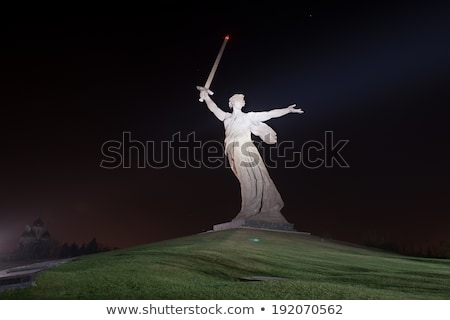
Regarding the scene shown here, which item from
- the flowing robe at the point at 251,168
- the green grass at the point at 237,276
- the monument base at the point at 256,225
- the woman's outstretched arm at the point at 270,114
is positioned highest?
Answer: the woman's outstretched arm at the point at 270,114

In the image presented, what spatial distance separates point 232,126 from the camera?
19.7m

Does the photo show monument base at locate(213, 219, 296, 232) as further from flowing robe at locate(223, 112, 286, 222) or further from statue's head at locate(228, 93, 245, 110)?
statue's head at locate(228, 93, 245, 110)

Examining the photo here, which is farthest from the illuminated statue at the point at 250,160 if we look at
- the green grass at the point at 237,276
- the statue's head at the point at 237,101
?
the green grass at the point at 237,276

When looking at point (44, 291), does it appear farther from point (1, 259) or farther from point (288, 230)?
point (1, 259)

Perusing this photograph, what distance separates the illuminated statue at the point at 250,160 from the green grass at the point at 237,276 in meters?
4.05

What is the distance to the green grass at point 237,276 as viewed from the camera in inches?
357

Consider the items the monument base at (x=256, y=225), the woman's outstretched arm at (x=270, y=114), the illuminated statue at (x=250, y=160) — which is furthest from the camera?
the woman's outstretched arm at (x=270, y=114)

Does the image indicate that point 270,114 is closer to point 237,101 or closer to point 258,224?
point 237,101

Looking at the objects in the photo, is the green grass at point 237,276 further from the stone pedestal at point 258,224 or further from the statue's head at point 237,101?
the statue's head at point 237,101

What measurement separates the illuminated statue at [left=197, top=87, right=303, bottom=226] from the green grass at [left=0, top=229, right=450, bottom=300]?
4048 millimetres

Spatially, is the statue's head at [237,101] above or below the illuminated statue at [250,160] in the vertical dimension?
above

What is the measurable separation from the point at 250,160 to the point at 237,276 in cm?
911

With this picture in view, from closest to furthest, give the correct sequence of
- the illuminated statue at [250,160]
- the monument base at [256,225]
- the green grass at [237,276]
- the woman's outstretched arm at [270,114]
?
the green grass at [237,276] < the monument base at [256,225] < the illuminated statue at [250,160] < the woman's outstretched arm at [270,114]

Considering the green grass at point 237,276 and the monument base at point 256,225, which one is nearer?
the green grass at point 237,276
